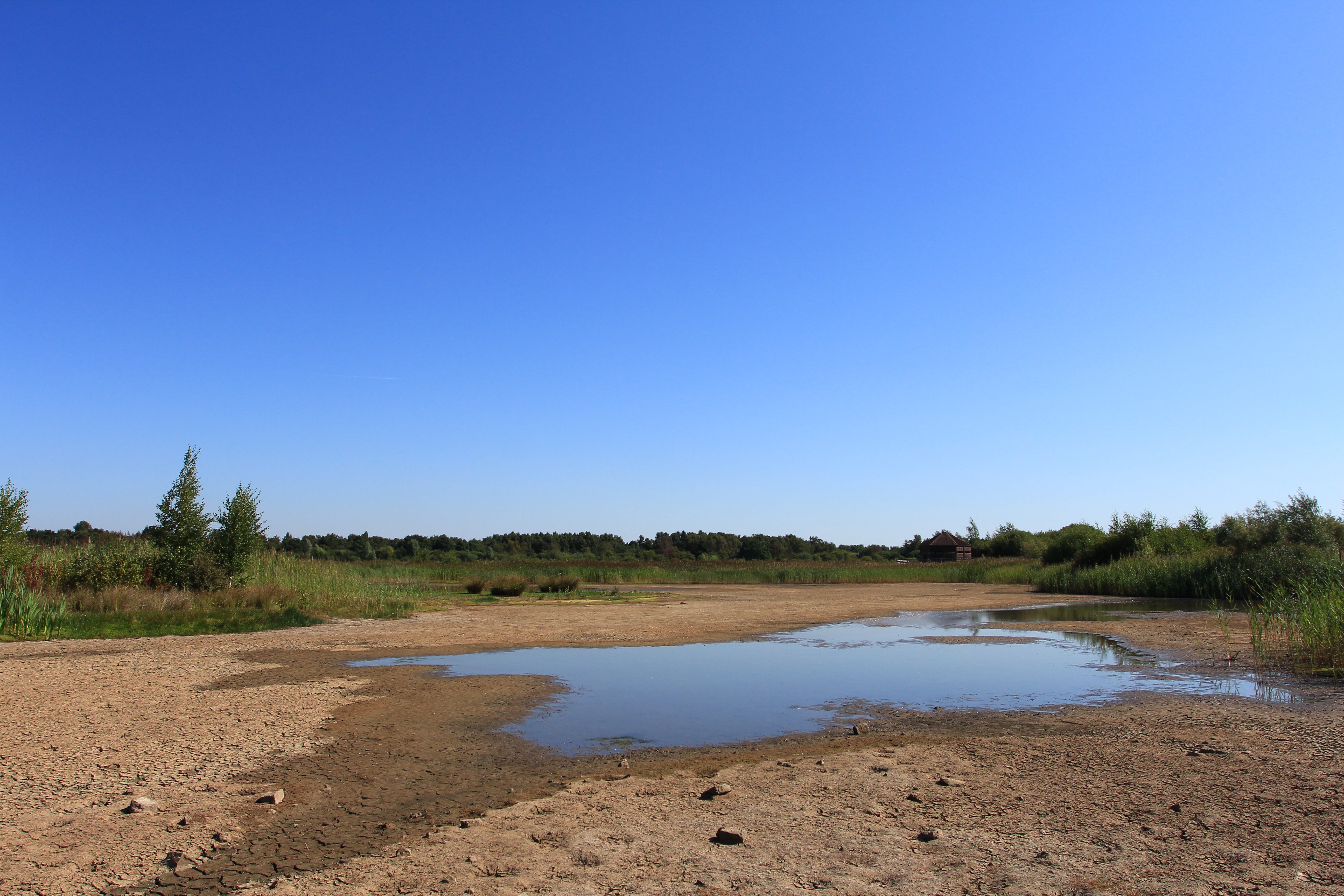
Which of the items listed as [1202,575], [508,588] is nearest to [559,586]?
[508,588]

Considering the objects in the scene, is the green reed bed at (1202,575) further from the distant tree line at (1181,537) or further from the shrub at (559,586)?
the shrub at (559,586)

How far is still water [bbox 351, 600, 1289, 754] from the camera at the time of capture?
862 centimetres

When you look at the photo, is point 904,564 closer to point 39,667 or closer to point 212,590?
point 212,590

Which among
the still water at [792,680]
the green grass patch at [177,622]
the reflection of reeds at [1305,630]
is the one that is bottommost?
the still water at [792,680]

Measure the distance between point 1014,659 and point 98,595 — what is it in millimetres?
21789

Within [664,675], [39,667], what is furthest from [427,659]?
[39,667]

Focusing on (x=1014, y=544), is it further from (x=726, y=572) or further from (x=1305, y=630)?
(x=1305, y=630)

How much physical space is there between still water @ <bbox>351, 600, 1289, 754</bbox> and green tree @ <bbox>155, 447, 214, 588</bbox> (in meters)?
13.5

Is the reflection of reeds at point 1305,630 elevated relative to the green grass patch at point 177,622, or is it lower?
elevated

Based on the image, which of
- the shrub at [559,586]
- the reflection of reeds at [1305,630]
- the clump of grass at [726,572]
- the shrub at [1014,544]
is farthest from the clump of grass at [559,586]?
the shrub at [1014,544]

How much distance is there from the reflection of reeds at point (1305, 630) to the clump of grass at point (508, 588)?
2539 centimetres

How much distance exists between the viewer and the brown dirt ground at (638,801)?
4348 mm

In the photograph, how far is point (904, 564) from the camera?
6538cm

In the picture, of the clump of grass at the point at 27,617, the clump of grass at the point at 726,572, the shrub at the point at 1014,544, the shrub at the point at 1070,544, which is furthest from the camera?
the shrub at the point at 1014,544
